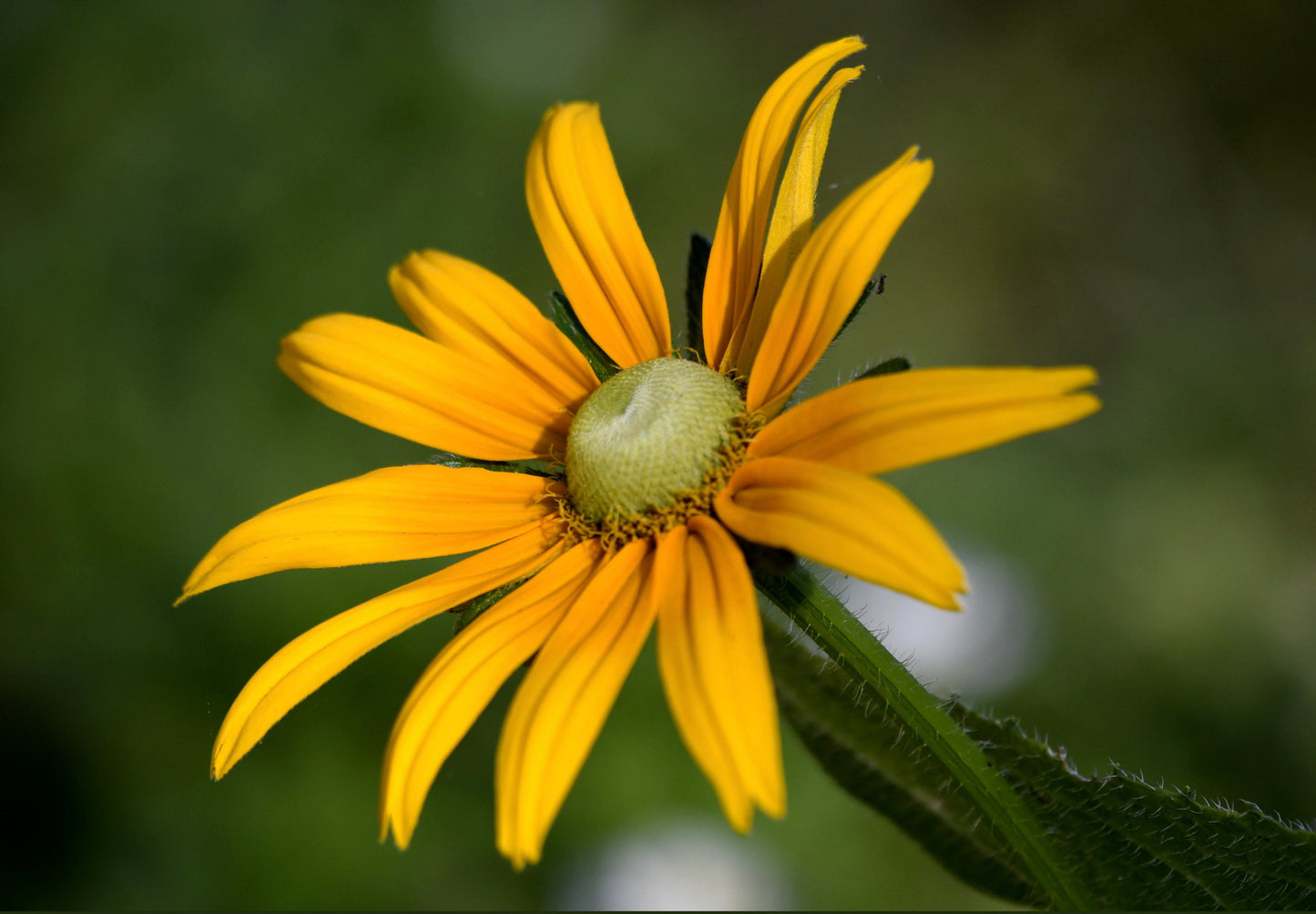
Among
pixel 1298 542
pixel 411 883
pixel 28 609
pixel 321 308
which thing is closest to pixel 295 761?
pixel 411 883

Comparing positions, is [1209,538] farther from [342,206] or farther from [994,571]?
[342,206]

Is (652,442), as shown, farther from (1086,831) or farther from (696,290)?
(1086,831)

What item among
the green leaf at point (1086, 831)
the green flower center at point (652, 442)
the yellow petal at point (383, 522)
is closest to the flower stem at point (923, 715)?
the green leaf at point (1086, 831)

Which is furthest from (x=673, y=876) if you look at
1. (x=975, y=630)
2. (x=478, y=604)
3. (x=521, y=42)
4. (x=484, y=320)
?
(x=521, y=42)

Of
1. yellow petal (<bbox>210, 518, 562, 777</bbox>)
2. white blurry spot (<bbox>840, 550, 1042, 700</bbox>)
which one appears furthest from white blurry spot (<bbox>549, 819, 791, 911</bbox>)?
yellow petal (<bbox>210, 518, 562, 777</bbox>)

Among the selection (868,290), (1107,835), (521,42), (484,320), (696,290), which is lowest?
(1107,835)

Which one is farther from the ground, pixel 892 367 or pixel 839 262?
pixel 839 262
